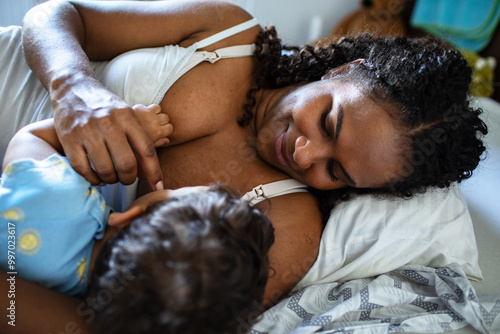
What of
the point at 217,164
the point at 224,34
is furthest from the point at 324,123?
the point at 224,34

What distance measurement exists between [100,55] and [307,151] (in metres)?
0.73

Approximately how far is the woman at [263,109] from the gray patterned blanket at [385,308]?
77 mm

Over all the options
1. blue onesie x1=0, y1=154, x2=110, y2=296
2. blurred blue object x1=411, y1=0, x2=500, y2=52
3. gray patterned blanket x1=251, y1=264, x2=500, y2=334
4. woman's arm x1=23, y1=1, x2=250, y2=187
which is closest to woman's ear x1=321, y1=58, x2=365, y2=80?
woman's arm x1=23, y1=1, x2=250, y2=187

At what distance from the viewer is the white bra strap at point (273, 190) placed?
107cm

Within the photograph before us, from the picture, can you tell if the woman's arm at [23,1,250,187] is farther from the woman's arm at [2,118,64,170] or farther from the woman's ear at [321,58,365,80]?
the woman's ear at [321,58,365,80]

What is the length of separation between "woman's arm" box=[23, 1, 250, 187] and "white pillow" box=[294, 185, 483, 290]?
510 millimetres

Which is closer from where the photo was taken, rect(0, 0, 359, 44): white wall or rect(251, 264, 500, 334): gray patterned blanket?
rect(251, 264, 500, 334): gray patterned blanket

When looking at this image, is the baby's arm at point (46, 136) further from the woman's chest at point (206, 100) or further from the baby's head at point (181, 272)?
the baby's head at point (181, 272)

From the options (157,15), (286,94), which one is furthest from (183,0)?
(286,94)

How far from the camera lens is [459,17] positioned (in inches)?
96.3

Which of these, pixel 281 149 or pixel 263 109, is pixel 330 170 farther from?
pixel 263 109

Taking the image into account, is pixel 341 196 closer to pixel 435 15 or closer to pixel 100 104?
pixel 100 104

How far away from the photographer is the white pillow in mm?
1067

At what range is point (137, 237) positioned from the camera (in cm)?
67
